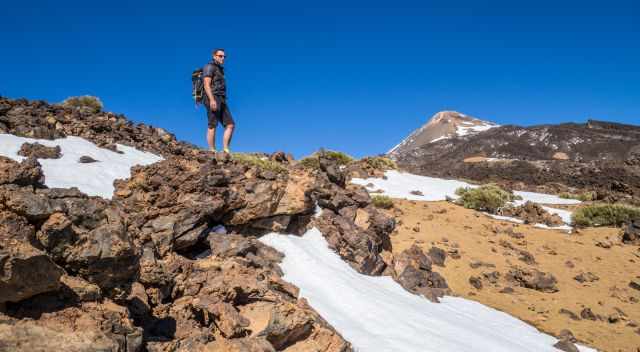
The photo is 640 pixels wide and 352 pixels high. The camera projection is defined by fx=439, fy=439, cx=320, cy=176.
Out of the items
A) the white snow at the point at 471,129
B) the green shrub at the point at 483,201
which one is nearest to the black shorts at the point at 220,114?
the green shrub at the point at 483,201

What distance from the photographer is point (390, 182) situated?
18.5 meters

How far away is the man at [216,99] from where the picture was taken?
796 centimetres

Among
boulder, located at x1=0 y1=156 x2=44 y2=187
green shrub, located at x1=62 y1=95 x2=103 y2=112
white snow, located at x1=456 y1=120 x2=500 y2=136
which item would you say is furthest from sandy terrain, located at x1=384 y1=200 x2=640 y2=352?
white snow, located at x1=456 y1=120 x2=500 y2=136

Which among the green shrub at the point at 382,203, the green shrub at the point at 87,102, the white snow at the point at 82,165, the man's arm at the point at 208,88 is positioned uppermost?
the green shrub at the point at 87,102

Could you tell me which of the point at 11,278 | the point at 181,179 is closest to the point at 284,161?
the point at 181,179

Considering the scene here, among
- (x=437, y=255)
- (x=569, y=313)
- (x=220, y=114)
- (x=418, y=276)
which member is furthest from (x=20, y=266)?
(x=437, y=255)

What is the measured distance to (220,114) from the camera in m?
8.27

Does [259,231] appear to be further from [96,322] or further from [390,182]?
[390,182]

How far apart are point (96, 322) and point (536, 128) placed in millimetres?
60759

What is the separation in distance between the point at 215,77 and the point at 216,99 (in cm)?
40

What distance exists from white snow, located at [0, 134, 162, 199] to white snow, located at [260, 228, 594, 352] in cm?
271

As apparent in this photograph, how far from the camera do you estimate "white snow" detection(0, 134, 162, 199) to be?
254 inches

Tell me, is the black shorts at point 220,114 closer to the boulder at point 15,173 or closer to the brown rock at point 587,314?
the boulder at point 15,173

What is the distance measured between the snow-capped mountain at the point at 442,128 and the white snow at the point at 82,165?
5903 cm
